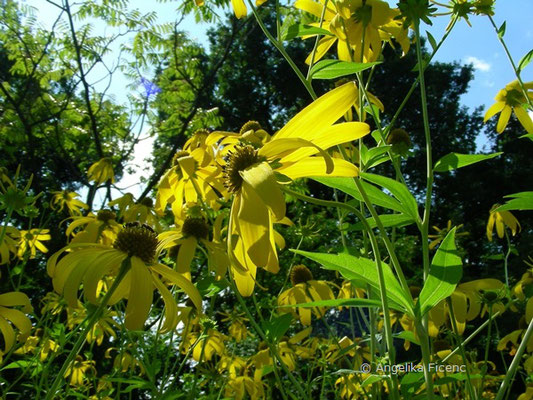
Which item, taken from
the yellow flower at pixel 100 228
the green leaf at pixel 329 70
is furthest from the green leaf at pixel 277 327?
the yellow flower at pixel 100 228

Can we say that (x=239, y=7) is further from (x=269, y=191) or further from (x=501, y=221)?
(x=501, y=221)

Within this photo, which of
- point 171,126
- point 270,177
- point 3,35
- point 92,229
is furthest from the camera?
point 171,126

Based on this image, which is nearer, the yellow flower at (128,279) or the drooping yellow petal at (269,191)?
the drooping yellow petal at (269,191)

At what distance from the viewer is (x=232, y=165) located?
785 mm

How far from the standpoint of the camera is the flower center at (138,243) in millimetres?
947

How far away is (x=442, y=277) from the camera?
67 cm

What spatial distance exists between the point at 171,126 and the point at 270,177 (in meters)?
6.04

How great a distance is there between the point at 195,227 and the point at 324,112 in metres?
0.87

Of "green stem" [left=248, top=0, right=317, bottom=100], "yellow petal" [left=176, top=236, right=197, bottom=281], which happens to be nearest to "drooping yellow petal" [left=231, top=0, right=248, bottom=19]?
"green stem" [left=248, top=0, right=317, bottom=100]

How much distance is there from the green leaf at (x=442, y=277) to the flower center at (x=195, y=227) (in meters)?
0.83

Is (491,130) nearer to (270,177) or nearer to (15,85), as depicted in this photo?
(15,85)

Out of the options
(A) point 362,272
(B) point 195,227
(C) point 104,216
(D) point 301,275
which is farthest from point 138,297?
(C) point 104,216

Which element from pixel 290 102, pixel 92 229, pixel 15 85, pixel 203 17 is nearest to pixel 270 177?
pixel 92 229

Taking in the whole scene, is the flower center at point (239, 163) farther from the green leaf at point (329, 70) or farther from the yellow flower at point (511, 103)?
the yellow flower at point (511, 103)
